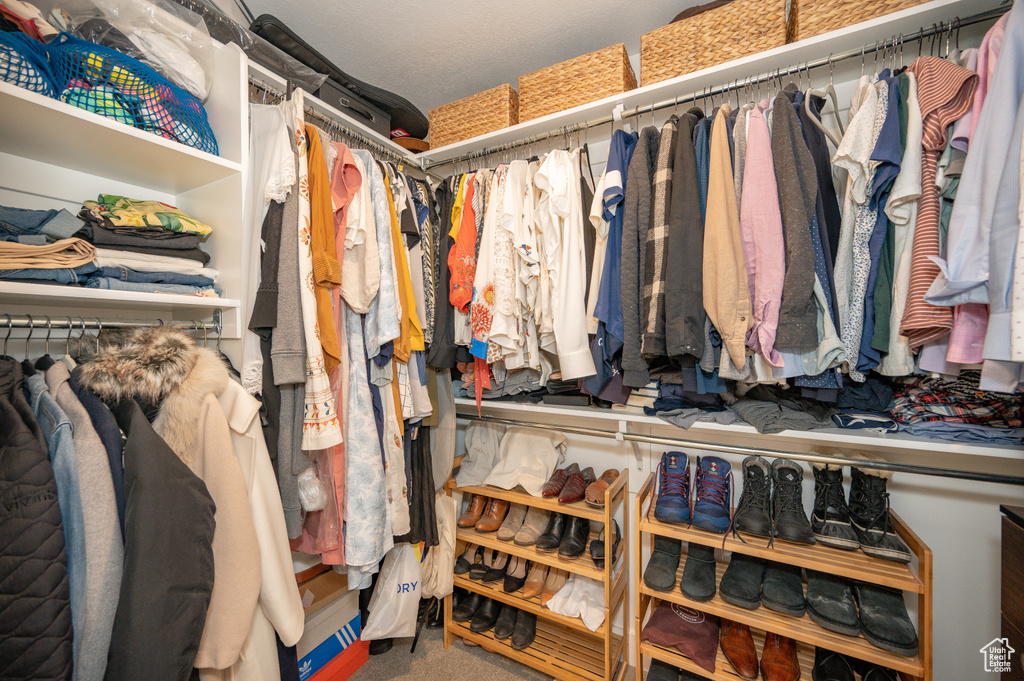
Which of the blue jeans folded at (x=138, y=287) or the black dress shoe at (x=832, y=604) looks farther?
the black dress shoe at (x=832, y=604)

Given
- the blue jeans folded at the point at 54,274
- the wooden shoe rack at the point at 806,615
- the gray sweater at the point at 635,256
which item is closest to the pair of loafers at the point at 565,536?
the wooden shoe rack at the point at 806,615

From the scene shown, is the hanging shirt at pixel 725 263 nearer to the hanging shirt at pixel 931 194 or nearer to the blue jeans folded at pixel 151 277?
the hanging shirt at pixel 931 194

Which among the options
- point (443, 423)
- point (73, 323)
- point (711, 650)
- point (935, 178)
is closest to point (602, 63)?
point (935, 178)

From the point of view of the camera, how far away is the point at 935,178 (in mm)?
942

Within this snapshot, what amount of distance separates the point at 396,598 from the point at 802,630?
4.53 ft

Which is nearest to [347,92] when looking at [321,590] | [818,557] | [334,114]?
[334,114]

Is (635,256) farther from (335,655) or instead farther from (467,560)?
(335,655)

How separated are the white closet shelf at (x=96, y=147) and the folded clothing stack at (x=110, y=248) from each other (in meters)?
0.11

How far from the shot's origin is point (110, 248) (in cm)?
91

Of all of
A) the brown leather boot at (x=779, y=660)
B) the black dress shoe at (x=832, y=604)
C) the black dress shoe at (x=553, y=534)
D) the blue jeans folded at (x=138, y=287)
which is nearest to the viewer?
the blue jeans folded at (x=138, y=287)

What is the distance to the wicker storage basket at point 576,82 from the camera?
142 centimetres

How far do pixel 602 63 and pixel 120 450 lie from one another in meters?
1.81

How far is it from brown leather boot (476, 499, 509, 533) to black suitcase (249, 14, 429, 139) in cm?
175

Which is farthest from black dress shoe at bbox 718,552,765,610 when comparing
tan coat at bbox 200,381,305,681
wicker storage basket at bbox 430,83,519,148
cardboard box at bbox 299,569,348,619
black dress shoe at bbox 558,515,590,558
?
wicker storage basket at bbox 430,83,519,148
